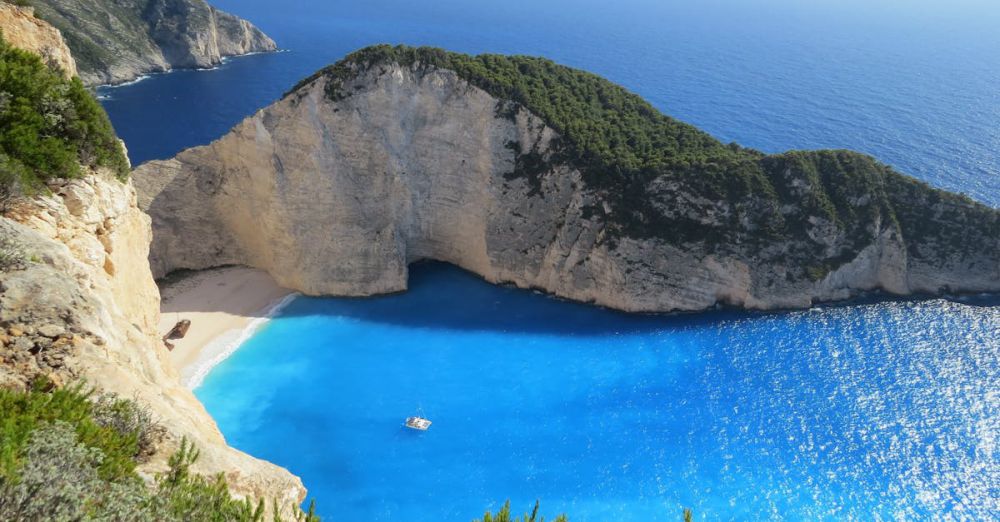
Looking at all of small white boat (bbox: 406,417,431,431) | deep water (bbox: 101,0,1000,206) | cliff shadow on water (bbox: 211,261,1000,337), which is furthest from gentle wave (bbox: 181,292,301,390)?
deep water (bbox: 101,0,1000,206)

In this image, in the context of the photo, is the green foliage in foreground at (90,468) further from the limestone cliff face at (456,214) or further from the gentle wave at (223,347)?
the limestone cliff face at (456,214)

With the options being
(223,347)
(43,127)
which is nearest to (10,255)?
(43,127)

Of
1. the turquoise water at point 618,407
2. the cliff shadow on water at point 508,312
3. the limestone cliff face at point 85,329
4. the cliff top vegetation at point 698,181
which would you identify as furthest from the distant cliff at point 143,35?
the limestone cliff face at point 85,329

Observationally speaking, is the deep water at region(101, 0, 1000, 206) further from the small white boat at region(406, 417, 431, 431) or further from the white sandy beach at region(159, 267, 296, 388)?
the small white boat at region(406, 417, 431, 431)

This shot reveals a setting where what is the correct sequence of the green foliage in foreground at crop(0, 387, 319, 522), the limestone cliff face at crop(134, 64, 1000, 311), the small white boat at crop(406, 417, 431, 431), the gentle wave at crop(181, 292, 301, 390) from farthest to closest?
the limestone cliff face at crop(134, 64, 1000, 311)
the gentle wave at crop(181, 292, 301, 390)
the small white boat at crop(406, 417, 431, 431)
the green foliage in foreground at crop(0, 387, 319, 522)

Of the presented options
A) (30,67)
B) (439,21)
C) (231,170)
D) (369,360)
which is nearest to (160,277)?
(231,170)

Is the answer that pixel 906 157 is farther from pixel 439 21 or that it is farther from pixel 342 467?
pixel 439 21

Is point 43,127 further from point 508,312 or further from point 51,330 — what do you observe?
point 508,312
